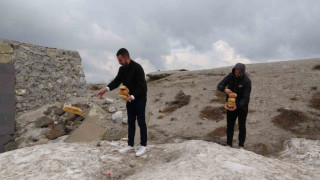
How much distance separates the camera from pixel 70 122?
340 inches

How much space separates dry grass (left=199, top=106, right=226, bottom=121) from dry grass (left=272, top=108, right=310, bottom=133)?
6.86 ft

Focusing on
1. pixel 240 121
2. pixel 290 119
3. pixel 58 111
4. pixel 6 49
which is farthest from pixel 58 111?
pixel 290 119

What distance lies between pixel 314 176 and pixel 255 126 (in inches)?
222

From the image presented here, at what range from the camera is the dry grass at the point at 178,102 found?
41.0ft

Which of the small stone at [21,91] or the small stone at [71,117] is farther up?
the small stone at [21,91]

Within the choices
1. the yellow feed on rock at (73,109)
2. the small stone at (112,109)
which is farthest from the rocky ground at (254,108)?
the yellow feed on rock at (73,109)

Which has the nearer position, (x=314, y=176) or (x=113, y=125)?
(x=314, y=176)

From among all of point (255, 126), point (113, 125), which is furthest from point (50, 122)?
point (255, 126)

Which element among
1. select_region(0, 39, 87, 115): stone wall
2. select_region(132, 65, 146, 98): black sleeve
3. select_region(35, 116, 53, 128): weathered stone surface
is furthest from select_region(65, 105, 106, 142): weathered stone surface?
select_region(132, 65, 146, 98): black sleeve

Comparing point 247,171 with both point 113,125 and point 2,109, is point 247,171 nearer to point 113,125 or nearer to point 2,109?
point 113,125

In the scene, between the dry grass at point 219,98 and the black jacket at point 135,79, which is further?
the dry grass at point 219,98

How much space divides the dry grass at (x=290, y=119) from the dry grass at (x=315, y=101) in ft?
3.09

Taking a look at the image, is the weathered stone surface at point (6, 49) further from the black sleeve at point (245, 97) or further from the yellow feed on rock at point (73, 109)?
the black sleeve at point (245, 97)

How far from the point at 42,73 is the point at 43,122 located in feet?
6.17
